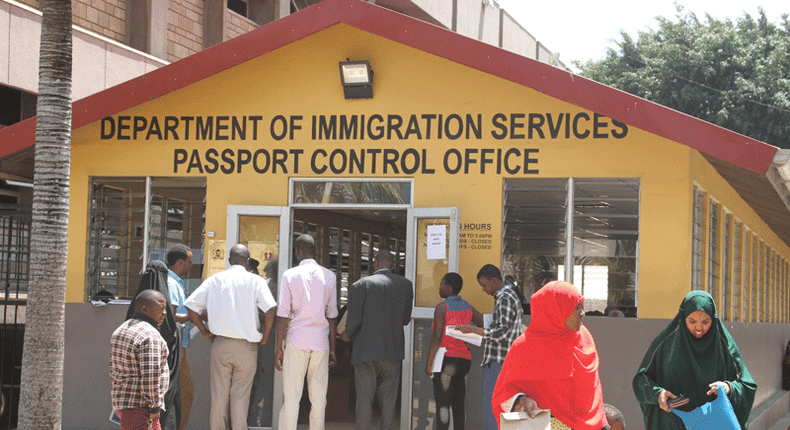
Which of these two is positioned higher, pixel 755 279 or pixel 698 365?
pixel 755 279

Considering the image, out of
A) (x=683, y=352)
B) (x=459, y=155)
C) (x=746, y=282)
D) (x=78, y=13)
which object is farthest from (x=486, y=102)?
(x=78, y=13)

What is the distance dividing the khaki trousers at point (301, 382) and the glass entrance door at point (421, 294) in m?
1.06

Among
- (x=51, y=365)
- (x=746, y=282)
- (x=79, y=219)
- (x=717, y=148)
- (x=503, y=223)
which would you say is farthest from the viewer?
(x=746, y=282)

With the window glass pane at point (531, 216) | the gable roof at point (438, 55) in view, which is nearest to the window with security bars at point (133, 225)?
the gable roof at point (438, 55)

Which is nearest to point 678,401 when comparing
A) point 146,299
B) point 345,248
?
point 146,299

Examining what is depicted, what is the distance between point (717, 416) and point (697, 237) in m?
3.89

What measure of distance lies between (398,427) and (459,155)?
304 cm

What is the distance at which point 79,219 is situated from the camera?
9578mm

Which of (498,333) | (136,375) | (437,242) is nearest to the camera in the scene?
(136,375)

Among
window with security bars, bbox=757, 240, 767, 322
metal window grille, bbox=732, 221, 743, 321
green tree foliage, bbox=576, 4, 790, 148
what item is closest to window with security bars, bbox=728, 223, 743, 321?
metal window grille, bbox=732, 221, 743, 321

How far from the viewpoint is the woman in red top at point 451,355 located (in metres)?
7.91

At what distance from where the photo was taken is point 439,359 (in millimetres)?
7918

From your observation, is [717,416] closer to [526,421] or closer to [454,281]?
[526,421]

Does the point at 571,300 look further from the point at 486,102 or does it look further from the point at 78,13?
the point at 78,13
